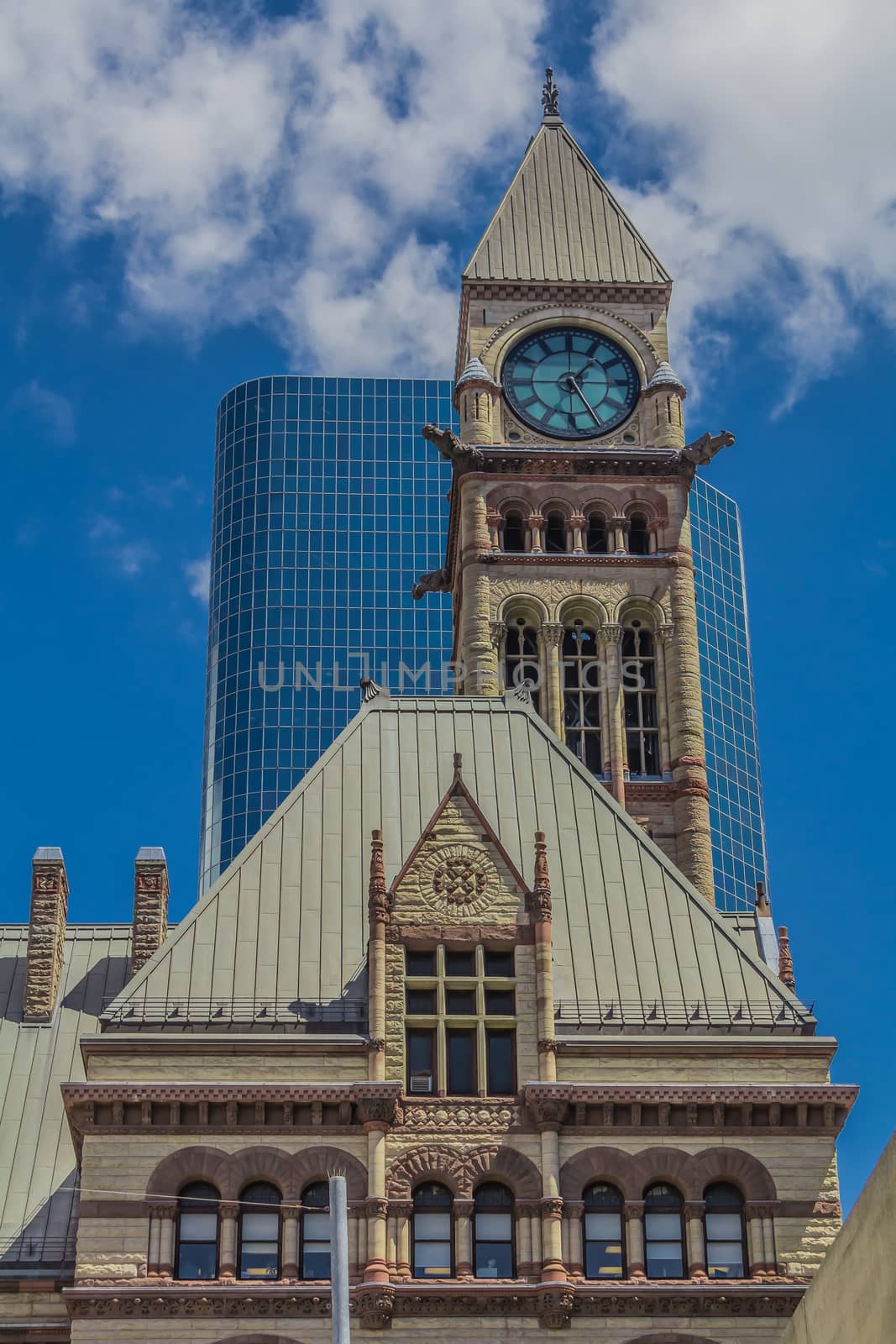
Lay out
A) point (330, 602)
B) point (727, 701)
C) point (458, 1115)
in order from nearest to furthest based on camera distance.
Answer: point (458, 1115) < point (330, 602) < point (727, 701)

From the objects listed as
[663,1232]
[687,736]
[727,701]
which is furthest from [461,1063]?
[727,701]

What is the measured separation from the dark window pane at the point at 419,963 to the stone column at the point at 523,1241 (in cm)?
568

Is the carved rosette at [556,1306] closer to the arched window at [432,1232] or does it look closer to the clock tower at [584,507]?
the arched window at [432,1232]

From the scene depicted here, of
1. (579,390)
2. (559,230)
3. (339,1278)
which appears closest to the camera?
(339,1278)

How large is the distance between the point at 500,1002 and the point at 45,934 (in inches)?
590

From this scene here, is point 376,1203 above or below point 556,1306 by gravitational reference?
above

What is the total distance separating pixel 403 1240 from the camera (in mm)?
50625

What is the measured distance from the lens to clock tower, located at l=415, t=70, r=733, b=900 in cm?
8019

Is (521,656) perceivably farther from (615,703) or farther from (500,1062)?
(500,1062)

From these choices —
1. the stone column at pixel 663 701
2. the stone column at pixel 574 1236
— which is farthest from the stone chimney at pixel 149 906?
the stone column at pixel 663 701

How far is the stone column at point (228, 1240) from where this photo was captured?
5012 cm

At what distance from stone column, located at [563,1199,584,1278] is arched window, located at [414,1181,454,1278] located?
8.03ft

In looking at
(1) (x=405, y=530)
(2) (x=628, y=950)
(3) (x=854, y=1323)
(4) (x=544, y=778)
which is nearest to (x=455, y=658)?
(4) (x=544, y=778)

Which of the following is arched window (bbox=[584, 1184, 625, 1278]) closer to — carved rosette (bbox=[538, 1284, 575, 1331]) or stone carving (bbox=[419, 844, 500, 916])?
carved rosette (bbox=[538, 1284, 575, 1331])
